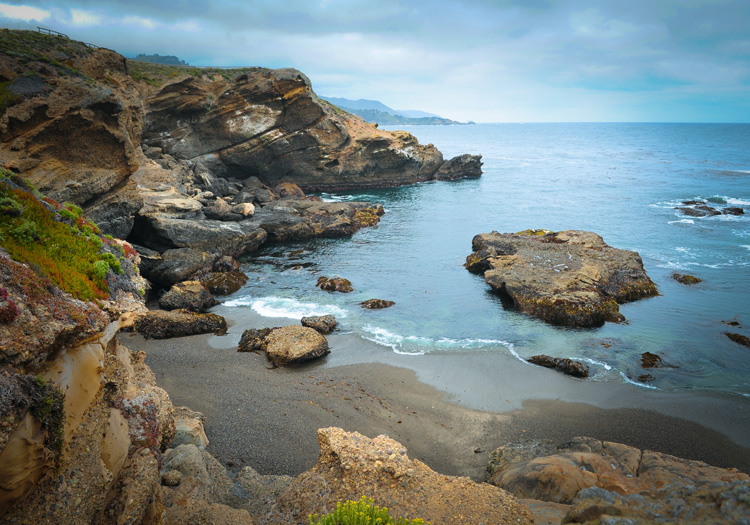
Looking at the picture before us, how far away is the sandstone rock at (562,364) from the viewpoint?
19708 millimetres

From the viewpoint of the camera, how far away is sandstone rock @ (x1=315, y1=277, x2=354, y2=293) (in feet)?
98.9

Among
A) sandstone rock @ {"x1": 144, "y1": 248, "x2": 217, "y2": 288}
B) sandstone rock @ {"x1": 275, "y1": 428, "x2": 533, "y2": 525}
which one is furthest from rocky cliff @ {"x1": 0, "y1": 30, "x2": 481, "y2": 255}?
sandstone rock @ {"x1": 275, "y1": 428, "x2": 533, "y2": 525}

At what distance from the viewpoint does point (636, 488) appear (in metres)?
10.3

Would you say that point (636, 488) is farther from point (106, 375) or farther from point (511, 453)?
point (106, 375)

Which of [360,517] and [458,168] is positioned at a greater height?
[458,168]

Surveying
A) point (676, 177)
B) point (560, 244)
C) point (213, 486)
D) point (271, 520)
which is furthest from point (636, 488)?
point (676, 177)

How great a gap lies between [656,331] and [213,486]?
2417cm

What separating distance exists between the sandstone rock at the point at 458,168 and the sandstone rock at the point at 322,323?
64680 mm

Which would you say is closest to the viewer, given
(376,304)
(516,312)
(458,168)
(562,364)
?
(562,364)

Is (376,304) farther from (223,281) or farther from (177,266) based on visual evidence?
(177,266)

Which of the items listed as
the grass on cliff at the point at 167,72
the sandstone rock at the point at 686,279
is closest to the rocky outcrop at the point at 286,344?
the sandstone rock at the point at 686,279

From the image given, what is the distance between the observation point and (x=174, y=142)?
56.5 meters

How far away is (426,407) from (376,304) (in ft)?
35.7

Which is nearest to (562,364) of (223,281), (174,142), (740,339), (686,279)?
(740,339)
